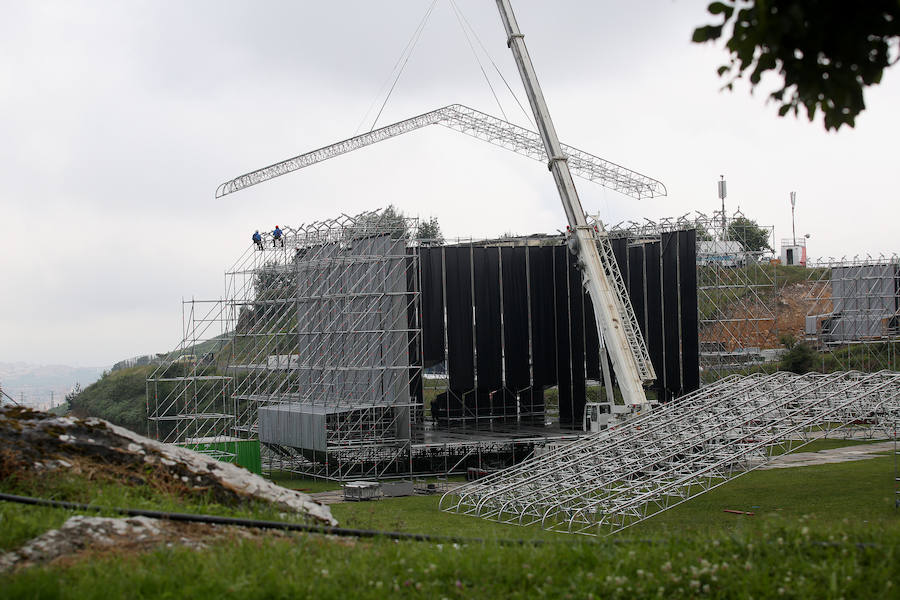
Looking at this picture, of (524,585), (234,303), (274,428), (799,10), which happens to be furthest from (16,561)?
(234,303)

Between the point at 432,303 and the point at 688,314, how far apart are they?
10559 millimetres

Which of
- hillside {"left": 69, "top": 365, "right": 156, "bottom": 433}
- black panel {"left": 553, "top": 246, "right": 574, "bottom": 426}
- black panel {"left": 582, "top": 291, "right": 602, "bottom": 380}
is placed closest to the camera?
black panel {"left": 582, "top": 291, "right": 602, "bottom": 380}

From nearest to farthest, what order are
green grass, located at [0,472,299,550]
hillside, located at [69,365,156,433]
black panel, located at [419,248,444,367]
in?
1. green grass, located at [0,472,299,550]
2. black panel, located at [419,248,444,367]
3. hillside, located at [69,365,156,433]

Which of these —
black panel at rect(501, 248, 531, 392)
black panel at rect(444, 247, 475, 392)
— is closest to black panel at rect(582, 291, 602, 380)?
black panel at rect(501, 248, 531, 392)

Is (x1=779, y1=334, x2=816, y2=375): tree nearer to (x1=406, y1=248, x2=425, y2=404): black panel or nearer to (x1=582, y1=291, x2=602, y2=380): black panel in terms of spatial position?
(x1=582, y1=291, x2=602, y2=380): black panel

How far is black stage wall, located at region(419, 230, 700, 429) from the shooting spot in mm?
37188

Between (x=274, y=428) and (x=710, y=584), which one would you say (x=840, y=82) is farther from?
(x=274, y=428)

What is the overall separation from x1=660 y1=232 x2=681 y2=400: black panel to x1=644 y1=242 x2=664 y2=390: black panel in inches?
11.1

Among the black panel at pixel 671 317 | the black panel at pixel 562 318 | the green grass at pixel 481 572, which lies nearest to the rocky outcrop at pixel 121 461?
the green grass at pixel 481 572

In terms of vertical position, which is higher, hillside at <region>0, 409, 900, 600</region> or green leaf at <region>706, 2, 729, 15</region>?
green leaf at <region>706, 2, 729, 15</region>

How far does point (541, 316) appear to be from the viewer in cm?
3931

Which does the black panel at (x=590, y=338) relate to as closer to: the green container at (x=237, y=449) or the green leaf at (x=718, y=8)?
the green container at (x=237, y=449)

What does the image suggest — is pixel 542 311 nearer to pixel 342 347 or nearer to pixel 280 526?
pixel 342 347

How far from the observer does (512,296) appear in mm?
38969
